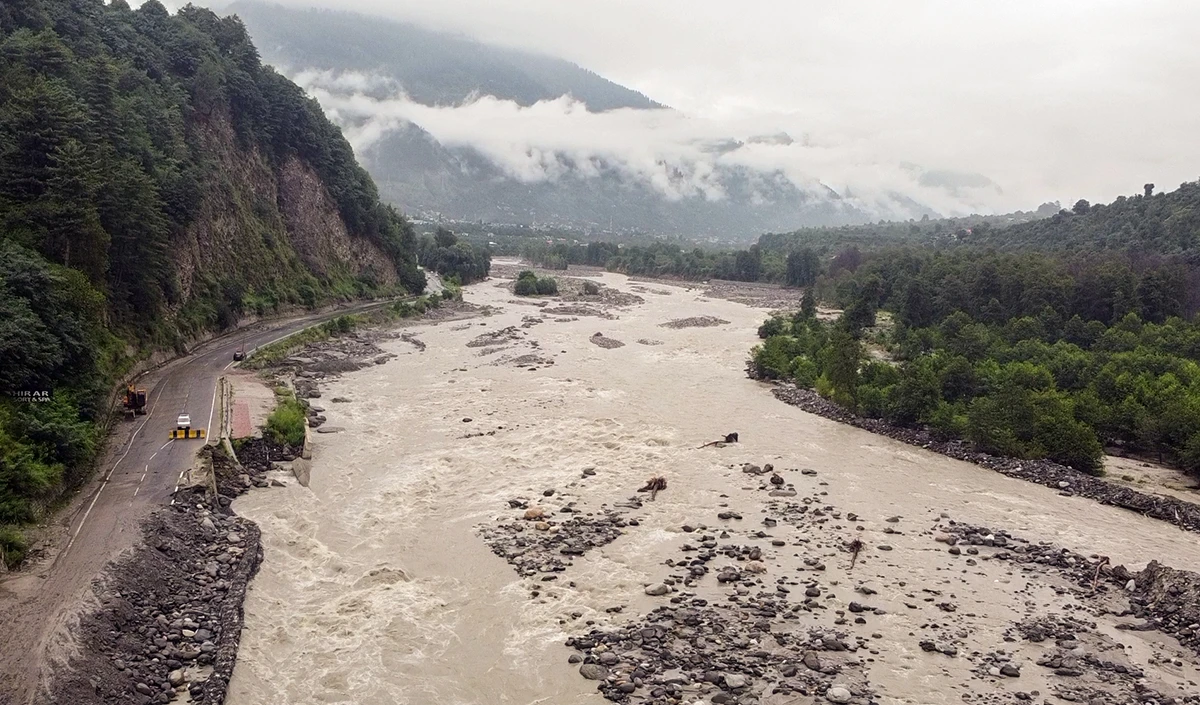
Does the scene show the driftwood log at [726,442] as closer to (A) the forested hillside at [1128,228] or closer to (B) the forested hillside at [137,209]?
(B) the forested hillside at [137,209]

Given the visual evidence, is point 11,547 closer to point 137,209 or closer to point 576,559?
point 576,559

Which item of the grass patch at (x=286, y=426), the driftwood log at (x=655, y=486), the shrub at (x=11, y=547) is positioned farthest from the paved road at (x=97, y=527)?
the driftwood log at (x=655, y=486)

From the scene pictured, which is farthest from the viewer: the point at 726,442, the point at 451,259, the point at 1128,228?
the point at 451,259

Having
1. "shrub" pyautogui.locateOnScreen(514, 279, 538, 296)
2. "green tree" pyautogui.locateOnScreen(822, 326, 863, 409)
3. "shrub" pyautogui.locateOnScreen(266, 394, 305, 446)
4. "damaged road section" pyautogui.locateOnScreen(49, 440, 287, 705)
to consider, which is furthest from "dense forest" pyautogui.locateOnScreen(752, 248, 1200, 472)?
"shrub" pyautogui.locateOnScreen(514, 279, 538, 296)

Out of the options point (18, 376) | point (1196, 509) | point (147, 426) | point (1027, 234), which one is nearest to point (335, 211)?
point (147, 426)

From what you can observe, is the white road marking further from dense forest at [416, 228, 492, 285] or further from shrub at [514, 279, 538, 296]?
dense forest at [416, 228, 492, 285]

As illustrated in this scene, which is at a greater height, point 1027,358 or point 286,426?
point 1027,358

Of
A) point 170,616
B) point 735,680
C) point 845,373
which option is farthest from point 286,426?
point 845,373
